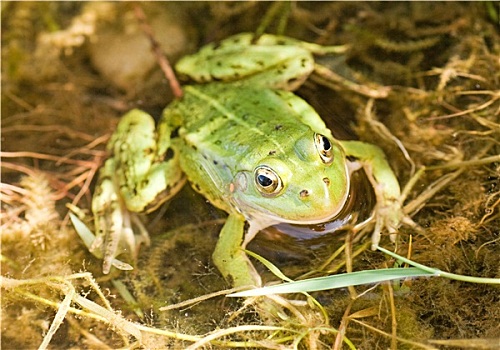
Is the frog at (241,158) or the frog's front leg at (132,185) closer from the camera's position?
the frog at (241,158)

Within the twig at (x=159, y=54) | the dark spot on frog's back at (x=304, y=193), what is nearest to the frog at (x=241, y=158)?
the dark spot on frog's back at (x=304, y=193)

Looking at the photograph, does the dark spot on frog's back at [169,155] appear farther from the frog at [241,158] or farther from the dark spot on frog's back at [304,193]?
the dark spot on frog's back at [304,193]

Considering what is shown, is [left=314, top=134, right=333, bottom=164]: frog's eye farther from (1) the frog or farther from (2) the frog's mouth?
(2) the frog's mouth

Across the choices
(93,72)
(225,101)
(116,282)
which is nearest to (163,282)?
(116,282)

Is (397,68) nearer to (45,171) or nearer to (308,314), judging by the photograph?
(308,314)

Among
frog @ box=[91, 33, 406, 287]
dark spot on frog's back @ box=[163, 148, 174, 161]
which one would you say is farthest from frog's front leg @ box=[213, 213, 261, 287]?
dark spot on frog's back @ box=[163, 148, 174, 161]

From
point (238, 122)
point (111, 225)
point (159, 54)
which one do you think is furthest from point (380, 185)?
point (159, 54)

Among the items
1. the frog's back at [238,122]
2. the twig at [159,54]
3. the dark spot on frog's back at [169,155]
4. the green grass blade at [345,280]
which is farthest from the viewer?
the twig at [159,54]

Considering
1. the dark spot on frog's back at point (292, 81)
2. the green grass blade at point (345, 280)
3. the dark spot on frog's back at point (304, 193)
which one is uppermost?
the dark spot on frog's back at point (292, 81)
